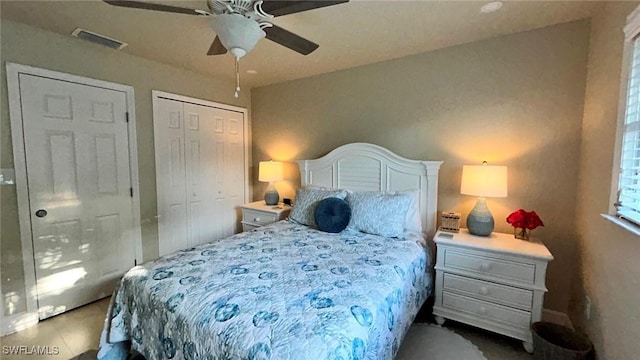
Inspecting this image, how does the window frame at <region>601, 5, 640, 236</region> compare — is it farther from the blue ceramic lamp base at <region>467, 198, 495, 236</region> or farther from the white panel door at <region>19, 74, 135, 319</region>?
the white panel door at <region>19, 74, 135, 319</region>

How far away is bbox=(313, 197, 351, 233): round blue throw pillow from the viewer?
99.3 inches

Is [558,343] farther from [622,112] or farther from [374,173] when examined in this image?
[374,173]

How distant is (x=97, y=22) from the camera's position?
216cm

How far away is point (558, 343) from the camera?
1.90 metres

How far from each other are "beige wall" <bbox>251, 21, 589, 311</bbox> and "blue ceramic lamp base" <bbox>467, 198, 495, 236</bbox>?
249 millimetres

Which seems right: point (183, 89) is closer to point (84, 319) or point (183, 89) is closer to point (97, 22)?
point (97, 22)

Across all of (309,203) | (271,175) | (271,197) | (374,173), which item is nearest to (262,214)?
(271,197)

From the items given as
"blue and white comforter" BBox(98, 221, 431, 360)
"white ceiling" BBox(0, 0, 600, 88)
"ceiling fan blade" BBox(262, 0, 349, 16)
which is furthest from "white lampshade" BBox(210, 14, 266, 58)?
"blue and white comforter" BBox(98, 221, 431, 360)

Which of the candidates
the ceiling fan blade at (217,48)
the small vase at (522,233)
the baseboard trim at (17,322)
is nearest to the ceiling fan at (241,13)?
the ceiling fan blade at (217,48)

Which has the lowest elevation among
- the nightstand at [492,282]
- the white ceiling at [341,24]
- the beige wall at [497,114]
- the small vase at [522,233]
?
the nightstand at [492,282]

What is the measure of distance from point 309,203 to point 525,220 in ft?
5.92

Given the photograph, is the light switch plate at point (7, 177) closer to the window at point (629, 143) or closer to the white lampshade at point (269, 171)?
the white lampshade at point (269, 171)

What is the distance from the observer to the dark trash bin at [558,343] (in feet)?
5.44

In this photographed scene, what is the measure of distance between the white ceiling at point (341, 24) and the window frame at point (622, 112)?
578 mm
